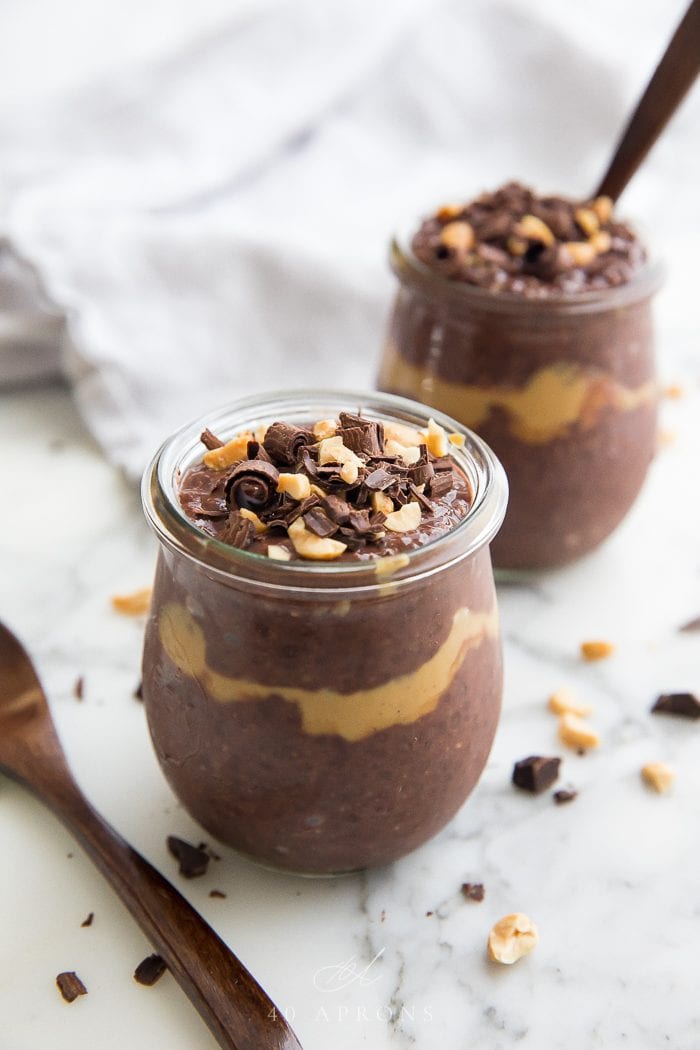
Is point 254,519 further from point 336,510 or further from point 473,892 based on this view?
point 473,892

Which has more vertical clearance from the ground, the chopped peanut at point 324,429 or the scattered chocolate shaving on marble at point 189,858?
the chopped peanut at point 324,429

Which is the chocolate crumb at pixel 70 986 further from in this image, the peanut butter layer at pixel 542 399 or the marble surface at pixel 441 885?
the peanut butter layer at pixel 542 399

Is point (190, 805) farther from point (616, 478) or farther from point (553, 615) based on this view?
point (616, 478)

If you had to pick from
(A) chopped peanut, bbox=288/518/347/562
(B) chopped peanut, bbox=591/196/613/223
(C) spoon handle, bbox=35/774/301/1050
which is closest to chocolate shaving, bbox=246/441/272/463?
(A) chopped peanut, bbox=288/518/347/562

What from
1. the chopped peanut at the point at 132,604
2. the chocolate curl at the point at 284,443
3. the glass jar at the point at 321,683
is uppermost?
the chocolate curl at the point at 284,443

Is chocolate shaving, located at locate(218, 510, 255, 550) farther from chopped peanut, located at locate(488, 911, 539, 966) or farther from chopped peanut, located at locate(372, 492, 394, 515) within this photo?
chopped peanut, located at locate(488, 911, 539, 966)

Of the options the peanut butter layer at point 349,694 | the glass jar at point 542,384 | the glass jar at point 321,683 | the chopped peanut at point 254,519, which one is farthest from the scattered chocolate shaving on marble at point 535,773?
the chopped peanut at point 254,519

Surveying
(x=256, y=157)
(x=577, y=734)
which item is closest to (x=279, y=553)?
(x=577, y=734)
